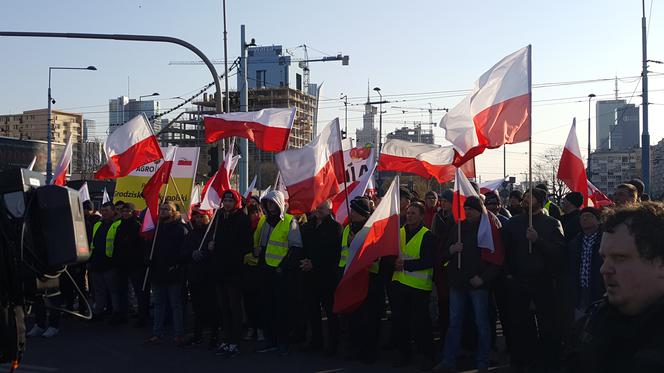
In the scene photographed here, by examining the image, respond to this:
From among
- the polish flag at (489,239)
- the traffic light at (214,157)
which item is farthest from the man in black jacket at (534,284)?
the traffic light at (214,157)

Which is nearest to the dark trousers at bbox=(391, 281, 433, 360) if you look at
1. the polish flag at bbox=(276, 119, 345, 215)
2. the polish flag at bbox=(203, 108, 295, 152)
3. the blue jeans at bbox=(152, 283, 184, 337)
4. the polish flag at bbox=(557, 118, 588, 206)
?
the polish flag at bbox=(276, 119, 345, 215)

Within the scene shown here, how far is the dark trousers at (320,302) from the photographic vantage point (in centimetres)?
996

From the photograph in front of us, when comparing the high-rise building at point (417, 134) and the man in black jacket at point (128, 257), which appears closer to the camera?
the man in black jacket at point (128, 257)

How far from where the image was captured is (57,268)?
4395 mm

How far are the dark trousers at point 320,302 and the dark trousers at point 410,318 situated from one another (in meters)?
0.98

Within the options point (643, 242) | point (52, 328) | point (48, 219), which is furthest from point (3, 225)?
point (52, 328)

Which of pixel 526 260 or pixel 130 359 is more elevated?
pixel 526 260

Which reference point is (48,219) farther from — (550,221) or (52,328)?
(52,328)

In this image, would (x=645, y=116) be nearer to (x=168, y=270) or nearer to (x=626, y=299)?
(x=168, y=270)

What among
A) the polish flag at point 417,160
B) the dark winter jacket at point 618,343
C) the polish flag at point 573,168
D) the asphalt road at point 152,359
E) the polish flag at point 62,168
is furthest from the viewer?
the polish flag at point 417,160

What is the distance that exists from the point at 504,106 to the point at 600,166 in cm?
13360

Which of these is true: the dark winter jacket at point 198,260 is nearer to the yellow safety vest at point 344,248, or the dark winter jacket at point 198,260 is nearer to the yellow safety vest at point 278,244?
the yellow safety vest at point 278,244

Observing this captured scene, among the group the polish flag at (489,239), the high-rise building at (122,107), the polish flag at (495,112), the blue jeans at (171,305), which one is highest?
the high-rise building at (122,107)

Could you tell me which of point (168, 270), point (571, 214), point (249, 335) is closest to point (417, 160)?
point (571, 214)
